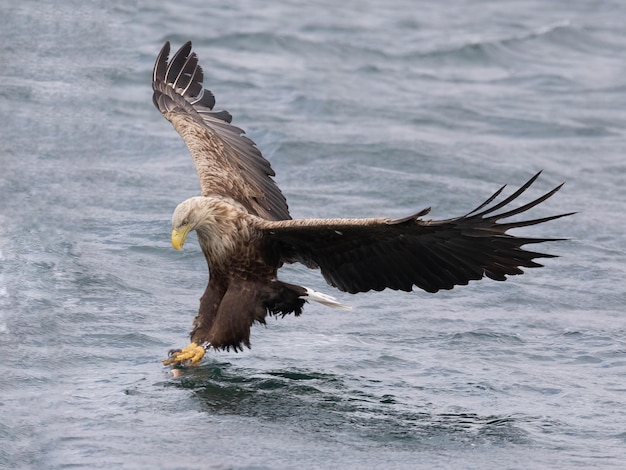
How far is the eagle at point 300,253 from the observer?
7.20 m

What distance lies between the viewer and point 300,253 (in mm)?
7898

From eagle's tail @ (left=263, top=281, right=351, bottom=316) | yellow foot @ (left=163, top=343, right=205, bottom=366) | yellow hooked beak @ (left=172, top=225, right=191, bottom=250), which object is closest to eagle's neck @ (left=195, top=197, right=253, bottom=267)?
yellow hooked beak @ (left=172, top=225, right=191, bottom=250)

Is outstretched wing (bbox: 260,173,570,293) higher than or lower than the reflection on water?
higher

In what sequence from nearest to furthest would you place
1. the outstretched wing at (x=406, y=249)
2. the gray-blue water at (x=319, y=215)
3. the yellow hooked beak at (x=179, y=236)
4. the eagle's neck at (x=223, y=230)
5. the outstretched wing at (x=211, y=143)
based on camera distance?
the gray-blue water at (x=319, y=215) → the outstretched wing at (x=406, y=249) → the yellow hooked beak at (x=179, y=236) → the eagle's neck at (x=223, y=230) → the outstretched wing at (x=211, y=143)

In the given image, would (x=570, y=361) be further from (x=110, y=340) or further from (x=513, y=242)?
(x=110, y=340)

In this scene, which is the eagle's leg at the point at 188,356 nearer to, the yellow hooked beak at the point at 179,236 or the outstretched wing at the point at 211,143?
the yellow hooked beak at the point at 179,236

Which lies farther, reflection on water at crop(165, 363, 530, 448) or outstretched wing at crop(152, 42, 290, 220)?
outstretched wing at crop(152, 42, 290, 220)

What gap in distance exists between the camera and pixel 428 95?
1617cm

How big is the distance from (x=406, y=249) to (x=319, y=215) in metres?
4.00

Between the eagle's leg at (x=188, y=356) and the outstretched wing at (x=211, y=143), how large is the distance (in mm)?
1016

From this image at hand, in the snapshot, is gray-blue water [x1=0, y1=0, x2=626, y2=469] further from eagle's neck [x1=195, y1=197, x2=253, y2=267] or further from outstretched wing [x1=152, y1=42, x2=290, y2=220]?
outstretched wing [x1=152, y1=42, x2=290, y2=220]

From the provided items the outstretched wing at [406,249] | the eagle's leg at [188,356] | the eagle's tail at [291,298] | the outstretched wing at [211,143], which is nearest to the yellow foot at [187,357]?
the eagle's leg at [188,356]

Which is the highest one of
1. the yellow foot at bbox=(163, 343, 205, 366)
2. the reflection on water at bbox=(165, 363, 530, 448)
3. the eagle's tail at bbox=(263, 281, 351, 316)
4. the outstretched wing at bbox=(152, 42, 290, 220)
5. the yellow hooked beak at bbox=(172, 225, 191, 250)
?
the outstretched wing at bbox=(152, 42, 290, 220)

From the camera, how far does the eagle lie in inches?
284
